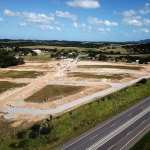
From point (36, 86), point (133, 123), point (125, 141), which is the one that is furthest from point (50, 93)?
point (125, 141)

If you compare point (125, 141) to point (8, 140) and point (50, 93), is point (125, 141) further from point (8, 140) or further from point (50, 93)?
point (50, 93)

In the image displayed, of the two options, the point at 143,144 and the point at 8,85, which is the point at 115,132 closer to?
the point at 143,144

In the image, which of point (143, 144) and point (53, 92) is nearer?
point (143, 144)

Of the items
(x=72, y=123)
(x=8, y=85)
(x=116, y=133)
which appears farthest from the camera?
(x=8, y=85)

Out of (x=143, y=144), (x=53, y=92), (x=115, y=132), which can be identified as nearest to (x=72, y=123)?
(x=115, y=132)

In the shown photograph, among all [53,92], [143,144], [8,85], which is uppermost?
[143,144]

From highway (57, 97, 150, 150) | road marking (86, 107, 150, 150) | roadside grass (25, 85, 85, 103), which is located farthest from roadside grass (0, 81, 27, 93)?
road marking (86, 107, 150, 150)
